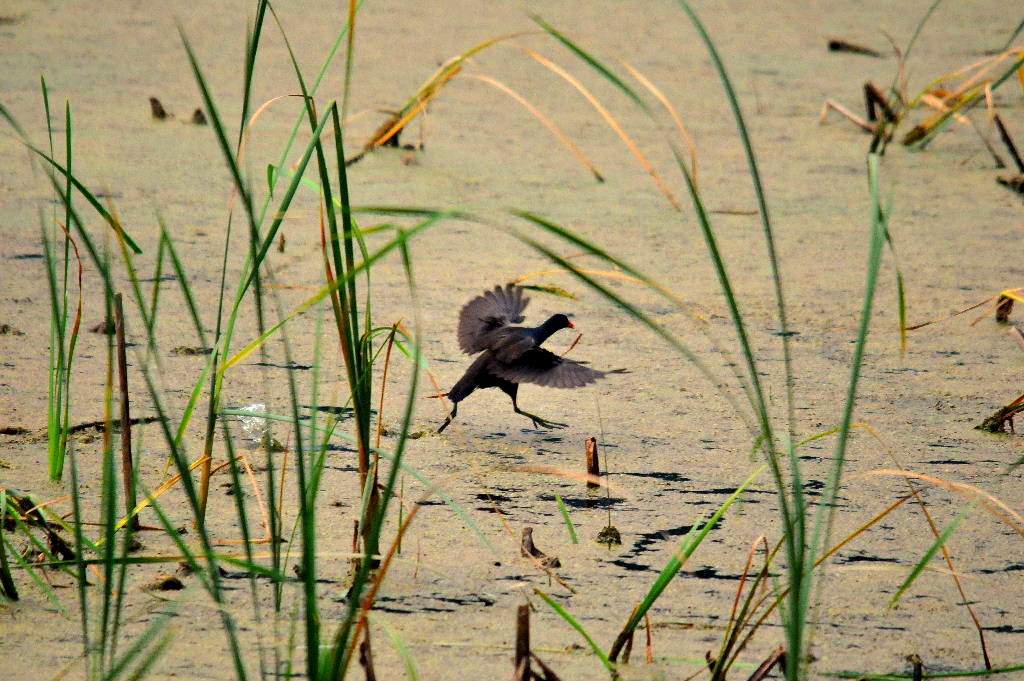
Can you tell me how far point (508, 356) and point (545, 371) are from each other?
0.08m

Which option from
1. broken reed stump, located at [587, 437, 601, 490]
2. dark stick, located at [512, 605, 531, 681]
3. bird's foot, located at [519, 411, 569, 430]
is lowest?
dark stick, located at [512, 605, 531, 681]

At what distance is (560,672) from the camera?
1.24m

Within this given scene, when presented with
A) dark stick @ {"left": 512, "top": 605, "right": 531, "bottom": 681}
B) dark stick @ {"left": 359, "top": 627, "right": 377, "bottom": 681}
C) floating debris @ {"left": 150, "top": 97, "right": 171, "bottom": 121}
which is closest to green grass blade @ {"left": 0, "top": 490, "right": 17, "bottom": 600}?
dark stick @ {"left": 359, "top": 627, "right": 377, "bottom": 681}

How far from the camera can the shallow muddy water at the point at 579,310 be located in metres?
1.35

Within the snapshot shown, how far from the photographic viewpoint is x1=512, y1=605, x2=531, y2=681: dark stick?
1099 mm

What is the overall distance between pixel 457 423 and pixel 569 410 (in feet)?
0.67

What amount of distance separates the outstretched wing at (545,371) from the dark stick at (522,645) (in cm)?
75

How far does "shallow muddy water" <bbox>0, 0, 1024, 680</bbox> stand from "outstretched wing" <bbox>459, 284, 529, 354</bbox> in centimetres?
9

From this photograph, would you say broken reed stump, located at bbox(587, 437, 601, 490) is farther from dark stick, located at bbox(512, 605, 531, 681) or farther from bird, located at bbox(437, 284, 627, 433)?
dark stick, located at bbox(512, 605, 531, 681)

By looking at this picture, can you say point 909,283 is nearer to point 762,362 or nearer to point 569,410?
point 762,362

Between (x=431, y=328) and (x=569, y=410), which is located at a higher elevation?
(x=431, y=328)

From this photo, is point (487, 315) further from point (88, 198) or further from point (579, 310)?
point (88, 198)

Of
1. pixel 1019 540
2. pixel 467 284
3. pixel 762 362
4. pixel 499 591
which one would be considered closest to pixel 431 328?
pixel 467 284

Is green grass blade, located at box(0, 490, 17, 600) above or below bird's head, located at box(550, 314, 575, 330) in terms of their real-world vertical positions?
below
